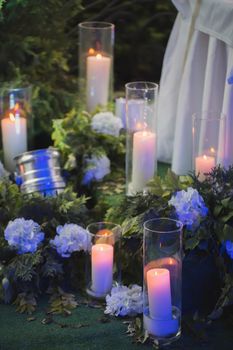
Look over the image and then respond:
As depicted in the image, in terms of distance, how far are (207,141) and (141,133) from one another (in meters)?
0.23

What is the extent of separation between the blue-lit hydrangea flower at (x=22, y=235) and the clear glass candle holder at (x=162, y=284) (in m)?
0.39

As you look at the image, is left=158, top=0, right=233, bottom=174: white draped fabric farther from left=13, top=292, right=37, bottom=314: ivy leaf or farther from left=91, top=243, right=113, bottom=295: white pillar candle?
left=13, top=292, right=37, bottom=314: ivy leaf

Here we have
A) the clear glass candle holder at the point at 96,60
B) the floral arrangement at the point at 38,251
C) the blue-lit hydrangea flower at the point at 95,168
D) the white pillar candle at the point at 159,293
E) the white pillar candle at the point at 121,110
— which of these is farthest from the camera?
the clear glass candle holder at the point at 96,60

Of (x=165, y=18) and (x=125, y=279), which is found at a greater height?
(x=165, y=18)

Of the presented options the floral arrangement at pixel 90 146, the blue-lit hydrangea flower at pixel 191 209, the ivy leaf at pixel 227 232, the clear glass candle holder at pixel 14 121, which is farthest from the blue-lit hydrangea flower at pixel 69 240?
the clear glass candle holder at pixel 14 121

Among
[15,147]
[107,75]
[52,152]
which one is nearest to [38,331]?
[52,152]

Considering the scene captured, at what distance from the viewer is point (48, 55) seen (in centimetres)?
320

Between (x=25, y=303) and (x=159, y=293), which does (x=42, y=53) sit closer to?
(x=25, y=303)

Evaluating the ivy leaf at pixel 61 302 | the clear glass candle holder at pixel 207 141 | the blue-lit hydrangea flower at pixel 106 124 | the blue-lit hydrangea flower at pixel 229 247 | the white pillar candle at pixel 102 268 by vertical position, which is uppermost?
the clear glass candle holder at pixel 207 141

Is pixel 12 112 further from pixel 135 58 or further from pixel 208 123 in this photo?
pixel 135 58

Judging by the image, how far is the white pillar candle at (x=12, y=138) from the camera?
2.81 meters

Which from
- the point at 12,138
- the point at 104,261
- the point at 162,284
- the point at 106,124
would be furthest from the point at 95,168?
the point at 162,284

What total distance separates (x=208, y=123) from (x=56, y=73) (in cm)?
109

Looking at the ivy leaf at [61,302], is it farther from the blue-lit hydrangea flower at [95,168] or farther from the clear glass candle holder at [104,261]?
the blue-lit hydrangea flower at [95,168]
